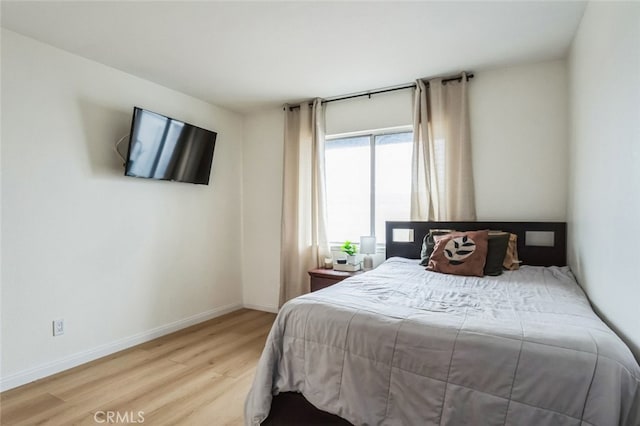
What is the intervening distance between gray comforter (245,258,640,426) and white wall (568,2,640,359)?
148 millimetres

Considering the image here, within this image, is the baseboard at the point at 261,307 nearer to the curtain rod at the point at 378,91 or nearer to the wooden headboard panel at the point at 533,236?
the wooden headboard panel at the point at 533,236

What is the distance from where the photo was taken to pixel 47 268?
8.17ft

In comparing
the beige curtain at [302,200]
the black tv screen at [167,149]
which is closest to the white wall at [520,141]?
the beige curtain at [302,200]

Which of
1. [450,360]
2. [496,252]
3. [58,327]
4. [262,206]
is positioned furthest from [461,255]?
[58,327]

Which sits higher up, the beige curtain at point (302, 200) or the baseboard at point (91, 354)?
the beige curtain at point (302, 200)

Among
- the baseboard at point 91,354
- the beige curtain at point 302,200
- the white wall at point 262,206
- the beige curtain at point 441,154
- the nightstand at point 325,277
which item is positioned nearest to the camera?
the baseboard at point 91,354

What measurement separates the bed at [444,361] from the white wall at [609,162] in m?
0.15

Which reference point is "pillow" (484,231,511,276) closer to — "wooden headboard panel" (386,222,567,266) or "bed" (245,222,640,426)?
"wooden headboard panel" (386,222,567,266)

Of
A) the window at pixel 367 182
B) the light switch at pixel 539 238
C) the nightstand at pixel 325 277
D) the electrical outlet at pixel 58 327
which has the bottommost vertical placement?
the electrical outlet at pixel 58 327

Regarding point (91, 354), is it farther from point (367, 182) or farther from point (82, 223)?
point (367, 182)

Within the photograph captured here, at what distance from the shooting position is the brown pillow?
2.40 metres

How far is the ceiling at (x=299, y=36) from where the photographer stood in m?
2.08

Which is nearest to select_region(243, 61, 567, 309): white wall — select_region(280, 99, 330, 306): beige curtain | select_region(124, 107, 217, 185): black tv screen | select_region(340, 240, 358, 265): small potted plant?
select_region(280, 99, 330, 306): beige curtain

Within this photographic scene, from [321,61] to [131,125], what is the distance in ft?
5.63
